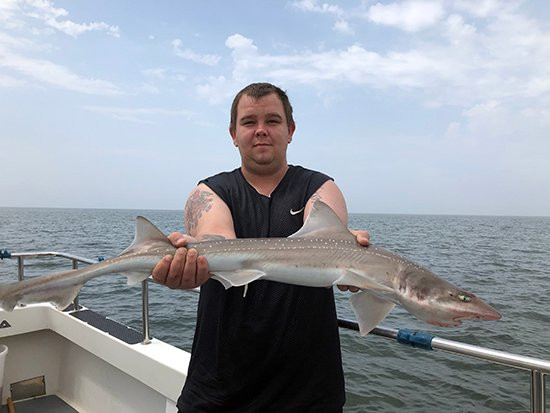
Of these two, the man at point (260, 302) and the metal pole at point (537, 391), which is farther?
the man at point (260, 302)

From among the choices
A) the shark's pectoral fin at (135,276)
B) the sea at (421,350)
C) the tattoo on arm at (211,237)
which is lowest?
the sea at (421,350)

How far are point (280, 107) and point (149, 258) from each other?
1162 mm

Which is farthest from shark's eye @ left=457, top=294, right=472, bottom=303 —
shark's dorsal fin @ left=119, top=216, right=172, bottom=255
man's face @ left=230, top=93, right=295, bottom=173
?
shark's dorsal fin @ left=119, top=216, right=172, bottom=255

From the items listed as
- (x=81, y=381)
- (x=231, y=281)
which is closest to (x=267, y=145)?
(x=231, y=281)

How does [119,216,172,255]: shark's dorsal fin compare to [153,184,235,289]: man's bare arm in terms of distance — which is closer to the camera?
[153,184,235,289]: man's bare arm

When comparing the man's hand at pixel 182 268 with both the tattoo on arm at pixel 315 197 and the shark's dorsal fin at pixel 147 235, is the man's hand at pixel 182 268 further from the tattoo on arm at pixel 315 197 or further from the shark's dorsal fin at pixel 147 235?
the tattoo on arm at pixel 315 197

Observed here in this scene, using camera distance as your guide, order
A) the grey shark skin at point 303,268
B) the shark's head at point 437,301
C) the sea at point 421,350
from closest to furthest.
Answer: the shark's head at point 437,301 → the grey shark skin at point 303,268 → the sea at point 421,350

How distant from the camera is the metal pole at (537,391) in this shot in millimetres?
2205

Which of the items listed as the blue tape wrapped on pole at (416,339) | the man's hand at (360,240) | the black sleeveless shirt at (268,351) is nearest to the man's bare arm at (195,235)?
the black sleeveless shirt at (268,351)

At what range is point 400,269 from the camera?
2352mm

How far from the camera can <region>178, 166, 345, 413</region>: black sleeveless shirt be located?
7.93 ft

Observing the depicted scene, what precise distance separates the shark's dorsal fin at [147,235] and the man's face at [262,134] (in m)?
0.65

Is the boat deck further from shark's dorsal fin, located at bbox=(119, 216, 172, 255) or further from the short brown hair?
the short brown hair

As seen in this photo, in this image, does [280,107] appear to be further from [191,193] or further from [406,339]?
[406,339]
